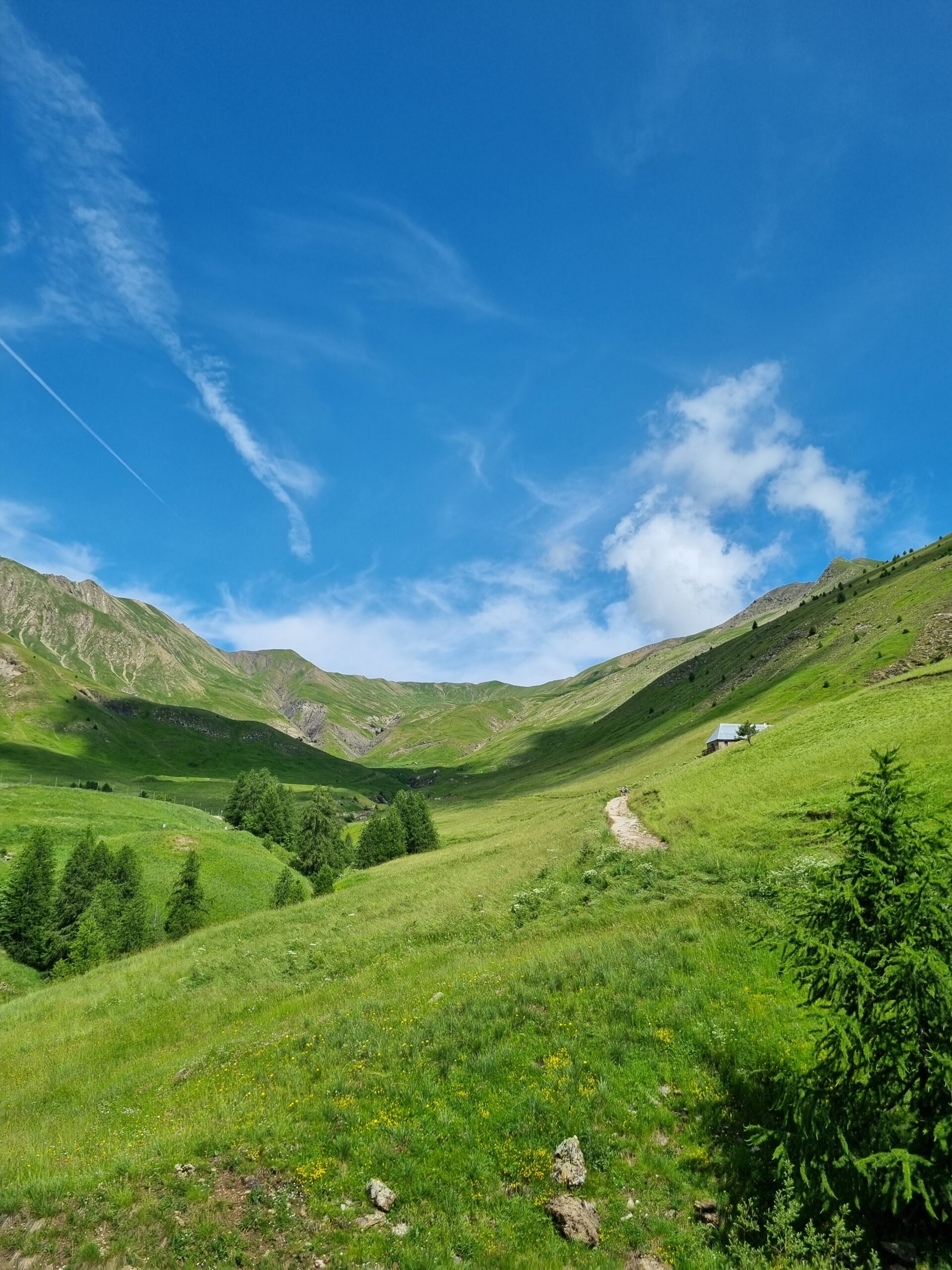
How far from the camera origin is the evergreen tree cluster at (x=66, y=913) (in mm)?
48562

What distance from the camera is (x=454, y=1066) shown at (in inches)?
582

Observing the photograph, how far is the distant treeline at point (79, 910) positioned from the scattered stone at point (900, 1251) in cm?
5303

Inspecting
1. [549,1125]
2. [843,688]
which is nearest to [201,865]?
[549,1125]

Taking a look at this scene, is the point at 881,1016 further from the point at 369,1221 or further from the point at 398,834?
the point at 398,834

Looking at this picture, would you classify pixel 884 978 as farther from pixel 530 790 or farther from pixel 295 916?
pixel 530 790

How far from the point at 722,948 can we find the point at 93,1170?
17.2m

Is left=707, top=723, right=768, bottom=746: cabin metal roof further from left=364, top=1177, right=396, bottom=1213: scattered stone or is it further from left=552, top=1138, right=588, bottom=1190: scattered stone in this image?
left=364, top=1177, right=396, bottom=1213: scattered stone

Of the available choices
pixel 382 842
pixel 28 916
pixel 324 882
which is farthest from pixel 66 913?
pixel 382 842

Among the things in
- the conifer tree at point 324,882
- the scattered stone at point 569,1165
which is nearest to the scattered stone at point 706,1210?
the scattered stone at point 569,1165

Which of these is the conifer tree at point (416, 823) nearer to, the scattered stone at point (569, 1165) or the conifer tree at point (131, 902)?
the conifer tree at point (131, 902)

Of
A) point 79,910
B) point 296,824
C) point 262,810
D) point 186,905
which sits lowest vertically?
point 186,905

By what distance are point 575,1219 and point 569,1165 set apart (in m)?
1.06

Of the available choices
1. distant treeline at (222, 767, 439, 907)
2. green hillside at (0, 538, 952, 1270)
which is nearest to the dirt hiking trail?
green hillside at (0, 538, 952, 1270)

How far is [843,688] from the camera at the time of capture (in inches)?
3290
